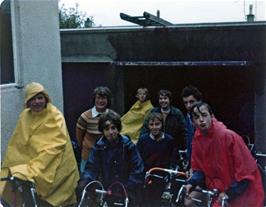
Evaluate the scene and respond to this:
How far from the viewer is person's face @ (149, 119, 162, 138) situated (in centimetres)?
469

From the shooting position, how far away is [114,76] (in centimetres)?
773

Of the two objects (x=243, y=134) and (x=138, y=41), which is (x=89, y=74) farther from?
(x=243, y=134)

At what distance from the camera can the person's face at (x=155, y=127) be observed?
185 inches

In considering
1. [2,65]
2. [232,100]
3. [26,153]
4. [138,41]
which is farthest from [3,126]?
[232,100]

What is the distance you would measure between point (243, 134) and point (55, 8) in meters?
2.99

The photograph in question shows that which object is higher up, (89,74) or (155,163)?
(89,74)

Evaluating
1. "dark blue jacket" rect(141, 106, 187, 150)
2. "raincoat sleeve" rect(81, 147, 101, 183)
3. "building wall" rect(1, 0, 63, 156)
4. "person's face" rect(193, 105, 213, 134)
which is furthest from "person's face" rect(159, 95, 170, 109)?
"person's face" rect(193, 105, 213, 134)

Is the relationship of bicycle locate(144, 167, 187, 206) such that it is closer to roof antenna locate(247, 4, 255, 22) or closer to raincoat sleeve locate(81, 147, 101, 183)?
raincoat sleeve locate(81, 147, 101, 183)

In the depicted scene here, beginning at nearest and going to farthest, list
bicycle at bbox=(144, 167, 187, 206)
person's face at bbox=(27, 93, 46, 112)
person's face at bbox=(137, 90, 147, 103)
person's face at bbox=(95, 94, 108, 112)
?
person's face at bbox=(27, 93, 46, 112) < bicycle at bbox=(144, 167, 187, 206) < person's face at bbox=(95, 94, 108, 112) < person's face at bbox=(137, 90, 147, 103)

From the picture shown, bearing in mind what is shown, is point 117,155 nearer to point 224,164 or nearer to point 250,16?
point 224,164

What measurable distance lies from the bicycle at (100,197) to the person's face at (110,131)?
39cm

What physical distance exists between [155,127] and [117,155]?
77 centimetres

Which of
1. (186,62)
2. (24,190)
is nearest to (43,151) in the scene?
(24,190)

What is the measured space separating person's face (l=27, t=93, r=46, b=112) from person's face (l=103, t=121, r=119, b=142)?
541 millimetres
